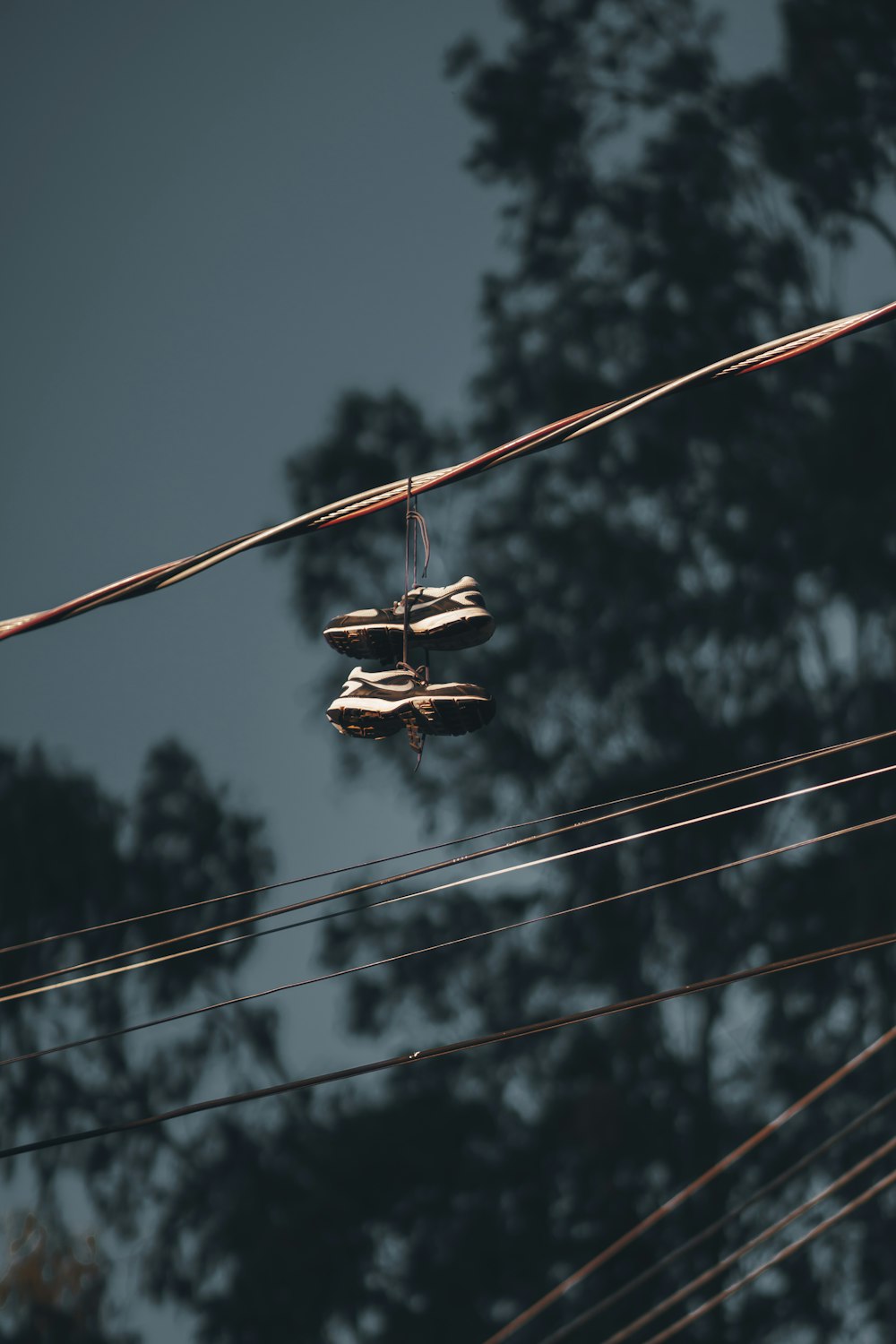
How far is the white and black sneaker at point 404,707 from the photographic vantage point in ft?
13.8

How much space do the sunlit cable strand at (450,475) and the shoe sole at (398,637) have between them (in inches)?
29.6

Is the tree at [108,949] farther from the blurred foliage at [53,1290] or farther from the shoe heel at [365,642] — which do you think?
the shoe heel at [365,642]

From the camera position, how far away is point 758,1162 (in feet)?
43.2

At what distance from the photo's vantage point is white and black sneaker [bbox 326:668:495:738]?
166 inches

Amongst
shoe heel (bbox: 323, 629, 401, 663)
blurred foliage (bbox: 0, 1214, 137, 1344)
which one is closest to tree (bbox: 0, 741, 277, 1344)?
blurred foliage (bbox: 0, 1214, 137, 1344)

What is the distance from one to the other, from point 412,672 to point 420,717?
0.48 ft

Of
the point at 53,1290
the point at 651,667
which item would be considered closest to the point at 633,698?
the point at 651,667

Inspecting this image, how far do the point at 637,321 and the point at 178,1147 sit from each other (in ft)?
27.2

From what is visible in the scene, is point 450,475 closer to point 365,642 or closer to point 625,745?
point 365,642

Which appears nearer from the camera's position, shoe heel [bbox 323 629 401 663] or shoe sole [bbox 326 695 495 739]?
shoe sole [bbox 326 695 495 739]

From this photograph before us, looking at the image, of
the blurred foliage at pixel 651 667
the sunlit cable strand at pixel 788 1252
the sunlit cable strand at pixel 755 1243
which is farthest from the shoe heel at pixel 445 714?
the blurred foliage at pixel 651 667

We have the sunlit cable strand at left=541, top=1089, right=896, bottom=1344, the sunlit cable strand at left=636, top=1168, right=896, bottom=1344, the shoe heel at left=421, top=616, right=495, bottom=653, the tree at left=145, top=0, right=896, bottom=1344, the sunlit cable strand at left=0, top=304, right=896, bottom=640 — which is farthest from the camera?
the tree at left=145, top=0, right=896, bottom=1344

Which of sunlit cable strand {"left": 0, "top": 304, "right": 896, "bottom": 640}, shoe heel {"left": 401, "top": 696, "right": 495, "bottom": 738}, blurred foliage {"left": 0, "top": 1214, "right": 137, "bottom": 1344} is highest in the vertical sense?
sunlit cable strand {"left": 0, "top": 304, "right": 896, "bottom": 640}

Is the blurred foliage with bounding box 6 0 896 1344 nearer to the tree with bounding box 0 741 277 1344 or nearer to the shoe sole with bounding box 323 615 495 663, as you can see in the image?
the tree with bounding box 0 741 277 1344
